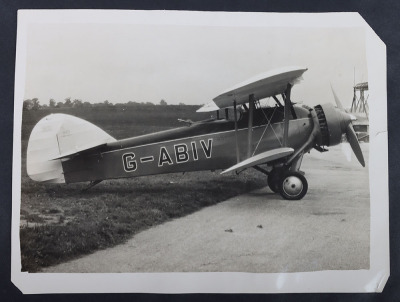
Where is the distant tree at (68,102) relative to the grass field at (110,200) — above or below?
above

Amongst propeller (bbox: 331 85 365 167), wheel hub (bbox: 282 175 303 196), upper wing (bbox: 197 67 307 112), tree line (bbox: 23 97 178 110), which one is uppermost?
upper wing (bbox: 197 67 307 112)

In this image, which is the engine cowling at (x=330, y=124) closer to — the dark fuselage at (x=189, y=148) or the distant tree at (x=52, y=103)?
the dark fuselage at (x=189, y=148)

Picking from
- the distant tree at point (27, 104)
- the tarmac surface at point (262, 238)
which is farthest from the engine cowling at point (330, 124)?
the distant tree at point (27, 104)

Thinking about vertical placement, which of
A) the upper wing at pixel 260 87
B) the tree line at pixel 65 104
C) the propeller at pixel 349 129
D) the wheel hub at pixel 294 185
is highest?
the upper wing at pixel 260 87

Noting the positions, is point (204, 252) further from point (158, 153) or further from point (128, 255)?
point (158, 153)

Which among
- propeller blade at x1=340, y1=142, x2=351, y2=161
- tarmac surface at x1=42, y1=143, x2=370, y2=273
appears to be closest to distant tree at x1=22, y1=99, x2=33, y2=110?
tarmac surface at x1=42, y1=143, x2=370, y2=273

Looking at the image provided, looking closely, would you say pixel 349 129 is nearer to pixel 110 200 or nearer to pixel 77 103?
pixel 110 200

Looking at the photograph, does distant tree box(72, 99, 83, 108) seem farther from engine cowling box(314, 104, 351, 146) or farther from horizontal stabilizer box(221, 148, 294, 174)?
engine cowling box(314, 104, 351, 146)
